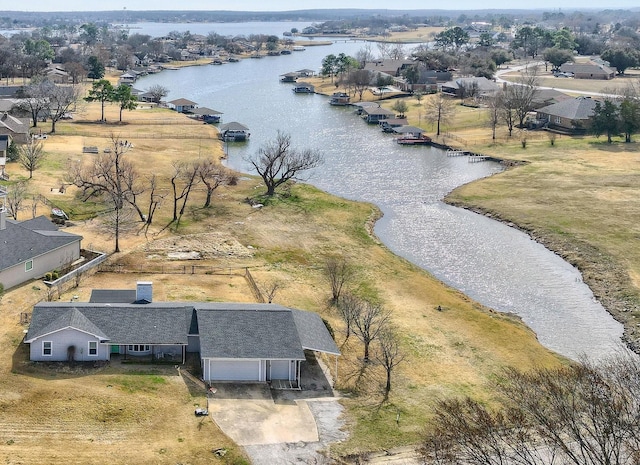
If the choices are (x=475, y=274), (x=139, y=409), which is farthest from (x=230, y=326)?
(x=475, y=274)

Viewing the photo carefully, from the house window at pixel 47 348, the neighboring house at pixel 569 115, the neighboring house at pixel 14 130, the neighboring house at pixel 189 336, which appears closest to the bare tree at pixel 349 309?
the neighboring house at pixel 189 336

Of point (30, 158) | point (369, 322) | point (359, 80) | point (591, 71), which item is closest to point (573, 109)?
point (359, 80)

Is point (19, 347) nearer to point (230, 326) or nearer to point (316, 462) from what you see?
point (230, 326)

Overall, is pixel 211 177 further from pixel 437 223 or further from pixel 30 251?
pixel 30 251

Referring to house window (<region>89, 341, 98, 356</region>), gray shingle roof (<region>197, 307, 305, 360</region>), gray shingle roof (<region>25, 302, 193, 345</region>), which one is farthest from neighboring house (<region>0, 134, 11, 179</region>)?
gray shingle roof (<region>197, 307, 305, 360</region>)

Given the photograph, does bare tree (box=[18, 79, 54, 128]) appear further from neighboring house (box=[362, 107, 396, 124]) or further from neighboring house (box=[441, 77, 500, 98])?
neighboring house (box=[441, 77, 500, 98])

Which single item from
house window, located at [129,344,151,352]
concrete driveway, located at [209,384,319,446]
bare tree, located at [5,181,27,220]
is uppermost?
bare tree, located at [5,181,27,220]

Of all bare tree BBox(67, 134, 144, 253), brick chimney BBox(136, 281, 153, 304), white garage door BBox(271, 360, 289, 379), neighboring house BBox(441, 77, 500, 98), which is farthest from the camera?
neighboring house BBox(441, 77, 500, 98)
